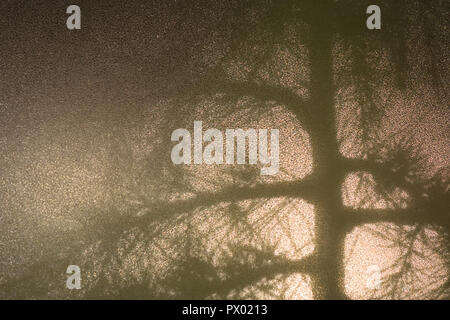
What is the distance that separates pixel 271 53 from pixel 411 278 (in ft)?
3.55

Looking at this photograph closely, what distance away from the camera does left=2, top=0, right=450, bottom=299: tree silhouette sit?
1.57 metres

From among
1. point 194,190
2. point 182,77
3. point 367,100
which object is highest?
point 182,77

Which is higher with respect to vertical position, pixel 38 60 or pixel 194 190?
pixel 38 60

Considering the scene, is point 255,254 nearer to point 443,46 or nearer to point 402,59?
point 402,59

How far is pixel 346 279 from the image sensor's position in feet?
5.16

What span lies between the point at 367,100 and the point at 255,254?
2.54 feet

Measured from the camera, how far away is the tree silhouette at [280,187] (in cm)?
157

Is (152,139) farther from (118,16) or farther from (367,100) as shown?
(367,100)

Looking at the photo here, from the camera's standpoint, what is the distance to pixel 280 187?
158 cm

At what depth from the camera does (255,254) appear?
157 cm
